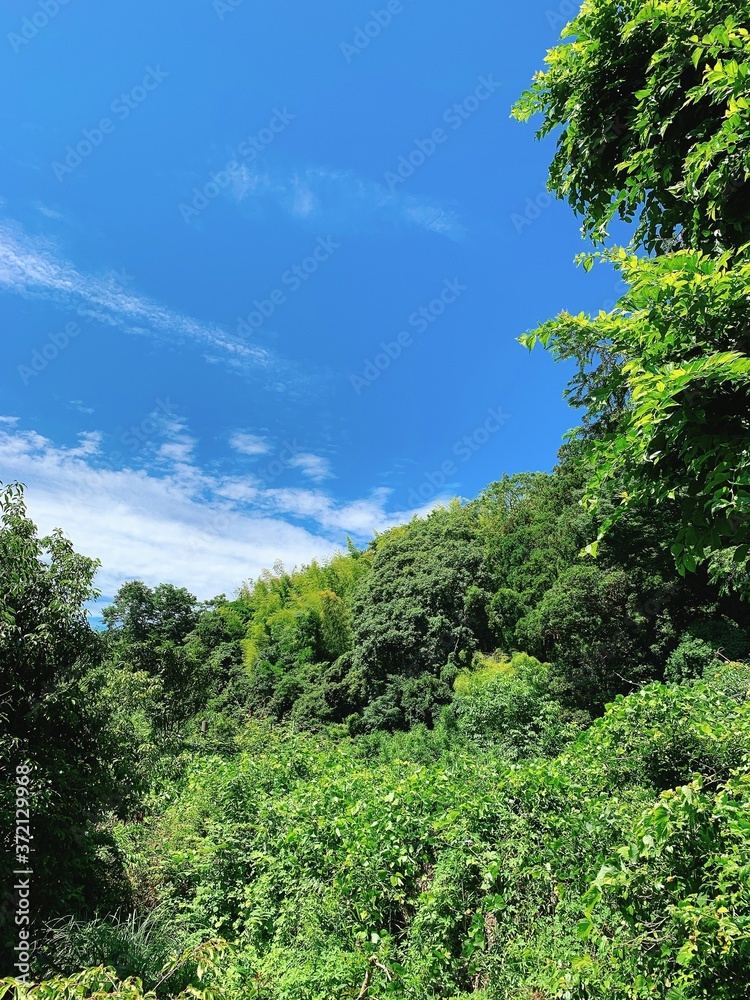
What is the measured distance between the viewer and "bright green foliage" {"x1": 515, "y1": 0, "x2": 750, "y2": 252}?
1813 mm

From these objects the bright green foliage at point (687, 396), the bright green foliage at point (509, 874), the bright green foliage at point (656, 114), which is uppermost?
the bright green foliage at point (656, 114)

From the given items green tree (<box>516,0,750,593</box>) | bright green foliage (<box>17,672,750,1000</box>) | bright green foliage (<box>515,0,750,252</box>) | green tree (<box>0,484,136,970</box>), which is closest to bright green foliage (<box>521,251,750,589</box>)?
green tree (<box>516,0,750,593</box>)

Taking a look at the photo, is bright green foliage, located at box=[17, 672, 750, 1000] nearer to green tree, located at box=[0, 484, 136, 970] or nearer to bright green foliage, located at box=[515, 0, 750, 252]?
green tree, located at box=[0, 484, 136, 970]

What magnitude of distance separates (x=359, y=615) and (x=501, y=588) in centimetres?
600

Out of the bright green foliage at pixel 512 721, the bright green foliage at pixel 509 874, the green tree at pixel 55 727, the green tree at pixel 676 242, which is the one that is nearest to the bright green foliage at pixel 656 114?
the green tree at pixel 676 242

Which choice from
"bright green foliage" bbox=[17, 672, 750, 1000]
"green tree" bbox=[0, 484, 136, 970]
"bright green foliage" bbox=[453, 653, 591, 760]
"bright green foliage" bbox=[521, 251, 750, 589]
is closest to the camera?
"bright green foliage" bbox=[521, 251, 750, 589]

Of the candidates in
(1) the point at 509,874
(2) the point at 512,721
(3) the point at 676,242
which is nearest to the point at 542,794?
(1) the point at 509,874

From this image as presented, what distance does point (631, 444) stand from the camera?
189 centimetres

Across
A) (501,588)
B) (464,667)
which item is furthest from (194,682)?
(501,588)

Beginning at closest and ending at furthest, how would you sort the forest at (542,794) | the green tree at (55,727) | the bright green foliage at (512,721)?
the forest at (542,794)
the green tree at (55,727)
the bright green foliage at (512,721)

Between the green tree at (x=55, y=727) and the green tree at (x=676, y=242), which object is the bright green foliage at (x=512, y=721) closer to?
the green tree at (x=55, y=727)

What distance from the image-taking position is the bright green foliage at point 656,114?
181 centimetres

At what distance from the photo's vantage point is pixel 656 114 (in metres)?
2.16

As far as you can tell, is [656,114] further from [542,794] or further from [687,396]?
[542,794]
